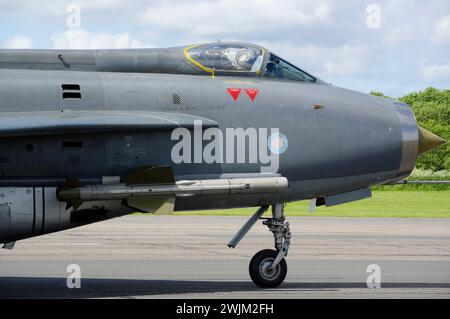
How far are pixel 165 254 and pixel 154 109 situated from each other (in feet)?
21.6

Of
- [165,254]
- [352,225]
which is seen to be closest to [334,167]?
[165,254]

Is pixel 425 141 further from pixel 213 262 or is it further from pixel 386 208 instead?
pixel 386 208

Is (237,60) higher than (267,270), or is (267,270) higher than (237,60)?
(237,60)

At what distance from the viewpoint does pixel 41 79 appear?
1208 cm

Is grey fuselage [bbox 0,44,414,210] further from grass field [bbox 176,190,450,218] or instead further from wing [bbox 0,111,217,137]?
grass field [bbox 176,190,450,218]

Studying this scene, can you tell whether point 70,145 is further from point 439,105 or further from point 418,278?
point 439,105

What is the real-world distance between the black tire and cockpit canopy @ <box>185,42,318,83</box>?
251cm

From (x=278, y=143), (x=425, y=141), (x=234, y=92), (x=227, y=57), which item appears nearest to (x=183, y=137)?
(x=234, y=92)

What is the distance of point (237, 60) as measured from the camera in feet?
43.2

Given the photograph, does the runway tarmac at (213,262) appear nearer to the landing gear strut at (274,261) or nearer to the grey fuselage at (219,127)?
the landing gear strut at (274,261)

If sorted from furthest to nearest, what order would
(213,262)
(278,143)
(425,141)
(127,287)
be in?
A: (213,262), (127,287), (425,141), (278,143)

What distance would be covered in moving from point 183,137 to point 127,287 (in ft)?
8.19

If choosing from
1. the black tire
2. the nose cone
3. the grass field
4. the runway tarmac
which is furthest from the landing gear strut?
the grass field

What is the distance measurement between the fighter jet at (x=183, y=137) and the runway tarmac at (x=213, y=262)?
1073 millimetres
